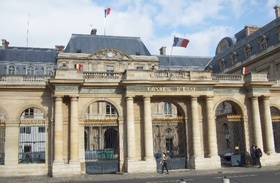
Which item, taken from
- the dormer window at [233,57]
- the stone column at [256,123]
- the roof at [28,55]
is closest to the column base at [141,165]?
the stone column at [256,123]

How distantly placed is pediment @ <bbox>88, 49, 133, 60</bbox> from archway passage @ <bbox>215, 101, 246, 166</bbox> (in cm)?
1226

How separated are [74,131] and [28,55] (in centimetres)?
2343

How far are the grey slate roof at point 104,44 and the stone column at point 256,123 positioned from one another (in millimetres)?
20486

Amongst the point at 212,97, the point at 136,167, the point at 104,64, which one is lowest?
the point at 136,167

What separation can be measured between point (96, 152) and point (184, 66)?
23.6 m

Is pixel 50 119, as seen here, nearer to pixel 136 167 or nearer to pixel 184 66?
pixel 136 167

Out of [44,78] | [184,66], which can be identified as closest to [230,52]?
[184,66]

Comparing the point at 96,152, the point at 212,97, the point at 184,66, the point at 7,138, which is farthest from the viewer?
the point at 184,66

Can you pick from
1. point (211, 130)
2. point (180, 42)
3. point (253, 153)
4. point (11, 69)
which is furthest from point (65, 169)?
point (11, 69)

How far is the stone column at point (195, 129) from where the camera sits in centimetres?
2081

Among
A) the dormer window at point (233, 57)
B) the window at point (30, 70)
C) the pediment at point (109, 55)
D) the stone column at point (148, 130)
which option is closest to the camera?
the stone column at point (148, 130)

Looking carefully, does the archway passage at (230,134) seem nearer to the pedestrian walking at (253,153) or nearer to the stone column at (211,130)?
the pedestrian walking at (253,153)

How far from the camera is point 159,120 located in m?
21.7

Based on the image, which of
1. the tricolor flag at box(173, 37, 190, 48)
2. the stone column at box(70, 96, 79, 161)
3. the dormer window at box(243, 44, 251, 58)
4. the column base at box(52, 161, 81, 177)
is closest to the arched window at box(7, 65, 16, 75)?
the stone column at box(70, 96, 79, 161)
